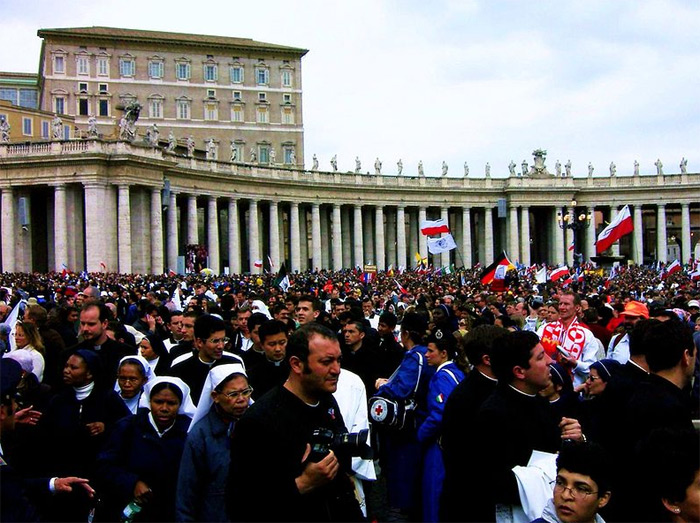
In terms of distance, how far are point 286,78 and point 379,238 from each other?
2995 cm

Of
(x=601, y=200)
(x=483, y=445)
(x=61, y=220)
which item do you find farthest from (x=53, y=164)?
(x=601, y=200)

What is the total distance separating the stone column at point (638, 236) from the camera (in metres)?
87.8

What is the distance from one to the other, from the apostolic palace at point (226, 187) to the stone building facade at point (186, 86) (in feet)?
0.50

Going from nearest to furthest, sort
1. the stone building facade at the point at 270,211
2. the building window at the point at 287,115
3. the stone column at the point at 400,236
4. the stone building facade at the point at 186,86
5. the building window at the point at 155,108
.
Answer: the stone building facade at the point at 270,211 < the stone column at the point at 400,236 < the stone building facade at the point at 186,86 < the building window at the point at 155,108 < the building window at the point at 287,115

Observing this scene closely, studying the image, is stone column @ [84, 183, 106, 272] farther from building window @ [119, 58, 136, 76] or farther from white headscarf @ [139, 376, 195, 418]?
white headscarf @ [139, 376, 195, 418]

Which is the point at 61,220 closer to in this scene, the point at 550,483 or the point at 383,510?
the point at 383,510

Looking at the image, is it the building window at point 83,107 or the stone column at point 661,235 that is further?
the building window at point 83,107

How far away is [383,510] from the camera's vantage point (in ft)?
33.2

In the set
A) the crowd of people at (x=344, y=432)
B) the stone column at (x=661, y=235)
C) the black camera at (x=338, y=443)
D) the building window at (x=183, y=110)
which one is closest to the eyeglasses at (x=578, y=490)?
the crowd of people at (x=344, y=432)

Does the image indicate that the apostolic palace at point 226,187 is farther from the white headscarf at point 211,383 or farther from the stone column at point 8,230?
the white headscarf at point 211,383

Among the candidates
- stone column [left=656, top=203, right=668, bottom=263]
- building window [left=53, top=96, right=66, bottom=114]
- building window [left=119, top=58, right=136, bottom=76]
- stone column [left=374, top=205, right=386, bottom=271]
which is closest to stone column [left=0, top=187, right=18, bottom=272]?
building window [left=53, top=96, right=66, bottom=114]

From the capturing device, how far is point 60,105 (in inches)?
3428

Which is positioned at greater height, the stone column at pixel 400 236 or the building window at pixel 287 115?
the building window at pixel 287 115

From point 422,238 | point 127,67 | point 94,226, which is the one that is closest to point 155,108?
point 127,67
